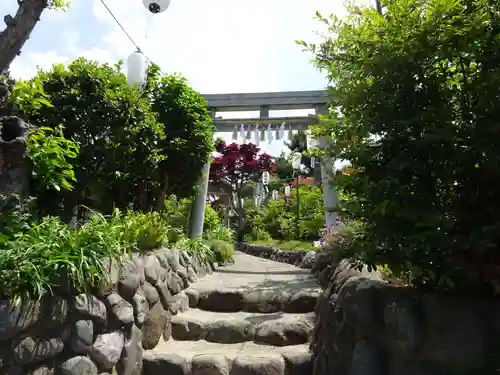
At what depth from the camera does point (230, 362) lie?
3.39 meters

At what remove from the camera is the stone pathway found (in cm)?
337

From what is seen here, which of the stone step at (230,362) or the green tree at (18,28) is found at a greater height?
the green tree at (18,28)

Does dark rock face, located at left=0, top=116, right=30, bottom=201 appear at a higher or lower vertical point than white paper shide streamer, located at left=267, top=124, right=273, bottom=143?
lower

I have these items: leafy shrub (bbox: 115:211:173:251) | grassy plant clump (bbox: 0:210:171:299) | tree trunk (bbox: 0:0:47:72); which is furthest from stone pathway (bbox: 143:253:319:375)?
tree trunk (bbox: 0:0:47:72)

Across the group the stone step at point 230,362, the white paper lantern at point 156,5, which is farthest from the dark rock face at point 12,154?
the white paper lantern at point 156,5

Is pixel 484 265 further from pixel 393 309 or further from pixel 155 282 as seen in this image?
pixel 155 282

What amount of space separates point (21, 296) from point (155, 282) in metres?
1.55

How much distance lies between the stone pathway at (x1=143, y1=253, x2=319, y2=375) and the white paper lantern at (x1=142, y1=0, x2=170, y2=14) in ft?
10.9

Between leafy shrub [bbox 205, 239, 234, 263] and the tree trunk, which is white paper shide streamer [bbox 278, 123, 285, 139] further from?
the tree trunk

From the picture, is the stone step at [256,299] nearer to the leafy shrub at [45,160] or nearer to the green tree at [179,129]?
the green tree at [179,129]

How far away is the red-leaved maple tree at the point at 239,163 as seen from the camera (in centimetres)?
1470

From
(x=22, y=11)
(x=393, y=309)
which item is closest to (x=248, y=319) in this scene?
(x=393, y=309)

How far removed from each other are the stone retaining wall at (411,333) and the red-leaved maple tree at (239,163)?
12.0m

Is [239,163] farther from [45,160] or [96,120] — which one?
[45,160]
